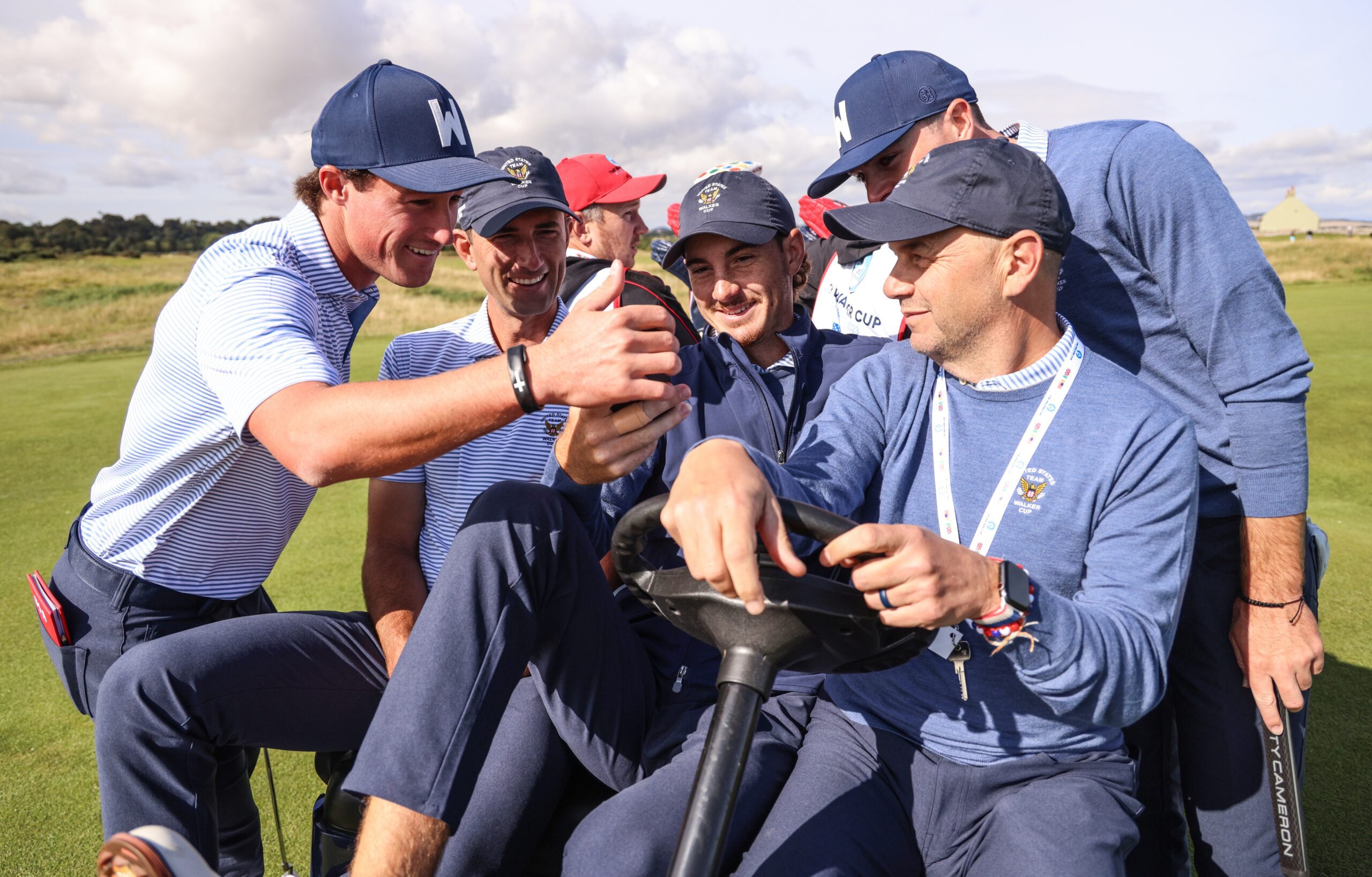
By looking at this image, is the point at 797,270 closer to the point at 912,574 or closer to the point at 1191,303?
the point at 1191,303

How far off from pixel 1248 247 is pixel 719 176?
4.33 ft

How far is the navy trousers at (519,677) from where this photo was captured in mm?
1663

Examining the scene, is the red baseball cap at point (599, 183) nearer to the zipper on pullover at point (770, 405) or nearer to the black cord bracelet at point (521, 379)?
the zipper on pullover at point (770, 405)

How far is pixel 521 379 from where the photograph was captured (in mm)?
1620

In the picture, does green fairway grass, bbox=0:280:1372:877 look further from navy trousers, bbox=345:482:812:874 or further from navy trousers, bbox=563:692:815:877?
navy trousers, bbox=563:692:815:877

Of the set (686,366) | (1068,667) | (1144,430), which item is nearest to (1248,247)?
(1144,430)

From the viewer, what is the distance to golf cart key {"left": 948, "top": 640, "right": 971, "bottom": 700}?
5.09ft

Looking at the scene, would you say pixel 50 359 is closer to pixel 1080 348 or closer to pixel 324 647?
pixel 324 647

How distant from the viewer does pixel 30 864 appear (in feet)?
8.22

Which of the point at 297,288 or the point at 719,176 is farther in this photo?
the point at 719,176

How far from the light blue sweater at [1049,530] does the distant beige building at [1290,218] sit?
339 ft

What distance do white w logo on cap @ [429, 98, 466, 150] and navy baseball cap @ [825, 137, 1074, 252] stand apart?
1.17m

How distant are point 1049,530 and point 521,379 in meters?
1.01

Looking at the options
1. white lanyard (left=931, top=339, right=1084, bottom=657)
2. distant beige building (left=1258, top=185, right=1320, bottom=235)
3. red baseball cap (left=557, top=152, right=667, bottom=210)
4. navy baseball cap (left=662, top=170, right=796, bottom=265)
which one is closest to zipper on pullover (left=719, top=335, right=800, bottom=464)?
navy baseball cap (left=662, top=170, right=796, bottom=265)
